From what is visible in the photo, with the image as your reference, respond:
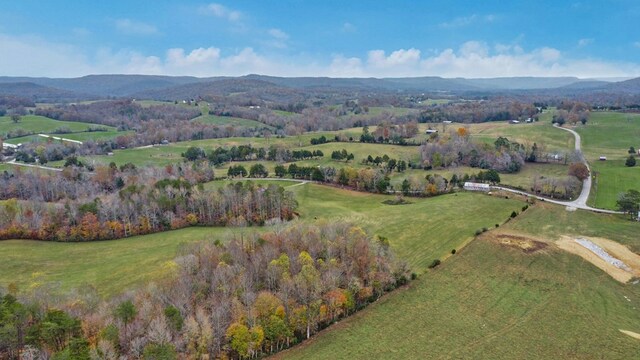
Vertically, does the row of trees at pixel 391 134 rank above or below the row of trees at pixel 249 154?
above

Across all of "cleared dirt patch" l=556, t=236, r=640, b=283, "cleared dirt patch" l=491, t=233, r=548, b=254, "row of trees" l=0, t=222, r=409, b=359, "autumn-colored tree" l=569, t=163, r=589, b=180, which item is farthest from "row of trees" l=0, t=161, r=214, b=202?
"autumn-colored tree" l=569, t=163, r=589, b=180

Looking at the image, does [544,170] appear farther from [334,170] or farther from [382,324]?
[382,324]

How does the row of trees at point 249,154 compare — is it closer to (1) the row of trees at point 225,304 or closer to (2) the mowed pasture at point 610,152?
(2) the mowed pasture at point 610,152

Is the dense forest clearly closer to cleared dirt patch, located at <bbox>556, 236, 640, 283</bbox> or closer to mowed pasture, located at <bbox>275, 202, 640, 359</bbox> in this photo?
mowed pasture, located at <bbox>275, 202, 640, 359</bbox>

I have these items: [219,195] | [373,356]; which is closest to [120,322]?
[373,356]

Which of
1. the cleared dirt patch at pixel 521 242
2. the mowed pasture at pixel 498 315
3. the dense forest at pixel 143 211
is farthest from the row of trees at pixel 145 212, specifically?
the cleared dirt patch at pixel 521 242

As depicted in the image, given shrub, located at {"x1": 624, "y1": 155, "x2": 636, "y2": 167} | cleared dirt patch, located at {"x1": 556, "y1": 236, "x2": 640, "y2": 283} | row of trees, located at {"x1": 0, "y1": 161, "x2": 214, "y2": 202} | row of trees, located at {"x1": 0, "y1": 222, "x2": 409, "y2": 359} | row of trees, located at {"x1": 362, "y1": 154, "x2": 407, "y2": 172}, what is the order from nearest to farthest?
1. row of trees, located at {"x1": 0, "y1": 222, "x2": 409, "y2": 359}
2. cleared dirt patch, located at {"x1": 556, "y1": 236, "x2": 640, "y2": 283}
3. row of trees, located at {"x1": 0, "y1": 161, "x2": 214, "y2": 202}
4. shrub, located at {"x1": 624, "y1": 155, "x2": 636, "y2": 167}
5. row of trees, located at {"x1": 362, "y1": 154, "x2": 407, "y2": 172}
